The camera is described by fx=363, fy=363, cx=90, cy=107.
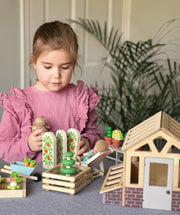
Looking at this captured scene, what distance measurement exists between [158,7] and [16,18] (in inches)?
63.7

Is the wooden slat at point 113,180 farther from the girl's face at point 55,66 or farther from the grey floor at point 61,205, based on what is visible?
the girl's face at point 55,66

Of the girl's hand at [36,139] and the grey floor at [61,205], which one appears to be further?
the girl's hand at [36,139]

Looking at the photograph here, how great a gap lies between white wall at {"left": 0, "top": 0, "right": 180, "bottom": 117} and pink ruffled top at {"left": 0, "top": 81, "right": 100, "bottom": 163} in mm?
977

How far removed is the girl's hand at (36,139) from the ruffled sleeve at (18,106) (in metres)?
0.14

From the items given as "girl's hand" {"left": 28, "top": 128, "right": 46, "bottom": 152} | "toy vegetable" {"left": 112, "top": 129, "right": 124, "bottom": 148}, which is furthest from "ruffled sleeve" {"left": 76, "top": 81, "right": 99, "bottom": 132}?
"girl's hand" {"left": 28, "top": 128, "right": 46, "bottom": 152}

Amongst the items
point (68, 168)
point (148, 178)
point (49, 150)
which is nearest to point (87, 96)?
point (49, 150)

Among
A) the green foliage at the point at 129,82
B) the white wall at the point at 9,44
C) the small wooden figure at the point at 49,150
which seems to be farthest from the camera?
the green foliage at the point at 129,82

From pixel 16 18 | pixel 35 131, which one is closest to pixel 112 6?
pixel 16 18

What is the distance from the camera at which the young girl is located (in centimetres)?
140

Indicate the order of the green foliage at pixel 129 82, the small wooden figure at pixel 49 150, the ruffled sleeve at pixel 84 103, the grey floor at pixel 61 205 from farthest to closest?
1. the green foliage at pixel 129 82
2. the ruffled sleeve at pixel 84 103
3. the small wooden figure at pixel 49 150
4. the grey floor at pixel 61 205

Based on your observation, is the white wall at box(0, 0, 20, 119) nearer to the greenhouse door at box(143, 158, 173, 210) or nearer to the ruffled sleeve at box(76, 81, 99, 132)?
the ruffled sleeve at box(76, 81, 99, 132)

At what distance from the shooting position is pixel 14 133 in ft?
5.01

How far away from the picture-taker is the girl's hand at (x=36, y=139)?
1.35 m

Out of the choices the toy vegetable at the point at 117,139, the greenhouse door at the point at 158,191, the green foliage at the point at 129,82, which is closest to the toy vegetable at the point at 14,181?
the greenhouse door at the point at 158,191
